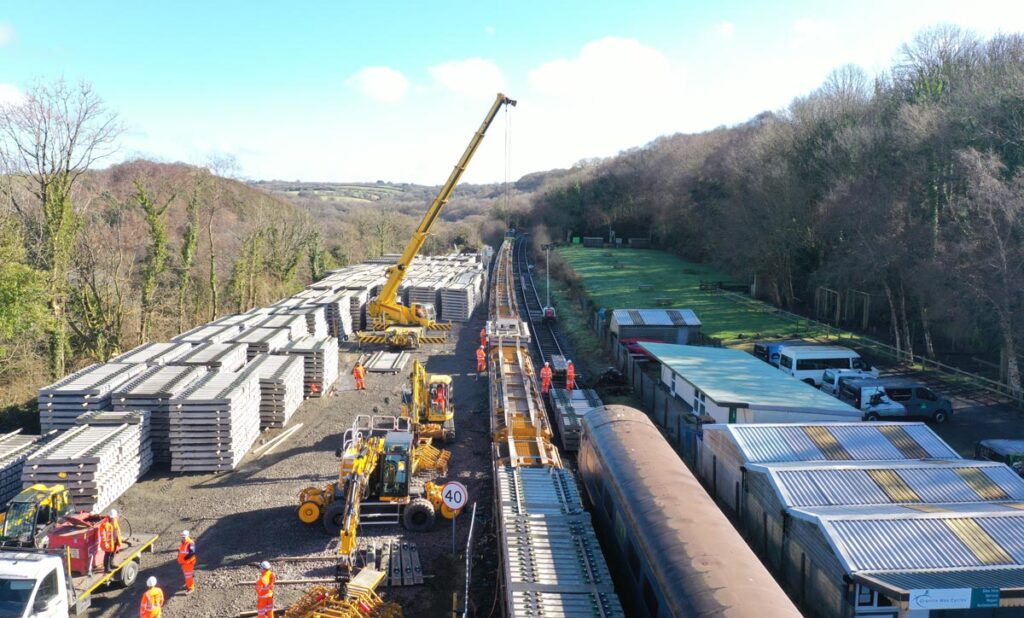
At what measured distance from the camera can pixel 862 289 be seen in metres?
33.0

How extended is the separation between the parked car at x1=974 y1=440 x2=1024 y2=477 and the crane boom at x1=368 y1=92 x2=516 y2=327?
22368 mm

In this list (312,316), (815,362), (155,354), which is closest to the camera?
(155,354)

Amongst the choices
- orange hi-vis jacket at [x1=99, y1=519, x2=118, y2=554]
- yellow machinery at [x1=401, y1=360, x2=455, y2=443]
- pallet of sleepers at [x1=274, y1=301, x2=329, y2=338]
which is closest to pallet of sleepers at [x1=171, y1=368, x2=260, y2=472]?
yellow machinery at [x1=401, y1=360, x2=455, y2=443]

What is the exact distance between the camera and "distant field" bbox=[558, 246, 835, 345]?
33.7m

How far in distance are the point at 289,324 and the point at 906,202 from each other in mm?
25602

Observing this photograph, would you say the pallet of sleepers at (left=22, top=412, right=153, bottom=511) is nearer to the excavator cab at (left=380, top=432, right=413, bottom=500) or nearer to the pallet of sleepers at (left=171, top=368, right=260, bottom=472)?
the pallet of sleepers at (left=171, top=368, right=260, bottom=472)

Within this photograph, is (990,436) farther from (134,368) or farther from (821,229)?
(134,368)

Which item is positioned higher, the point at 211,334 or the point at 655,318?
the point at 655,318

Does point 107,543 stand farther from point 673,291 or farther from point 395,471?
point 673,291

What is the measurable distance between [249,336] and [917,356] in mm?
26392

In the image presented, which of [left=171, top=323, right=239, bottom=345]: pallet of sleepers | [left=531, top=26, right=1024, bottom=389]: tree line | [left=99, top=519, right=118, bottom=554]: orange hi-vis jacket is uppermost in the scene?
[left=531, top=26, right=1024, bottom=389]: tree line

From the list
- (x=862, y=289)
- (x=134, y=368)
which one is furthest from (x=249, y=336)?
(x=862, y=289)

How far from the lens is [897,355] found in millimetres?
27266

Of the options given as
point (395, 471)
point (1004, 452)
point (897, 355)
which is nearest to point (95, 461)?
point (395, 471)
